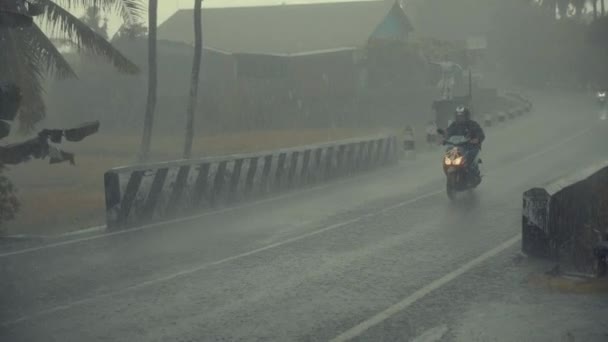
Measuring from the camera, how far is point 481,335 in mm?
6758

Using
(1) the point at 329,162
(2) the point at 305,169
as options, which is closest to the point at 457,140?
(2) the point at 305,169

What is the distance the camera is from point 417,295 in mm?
8102

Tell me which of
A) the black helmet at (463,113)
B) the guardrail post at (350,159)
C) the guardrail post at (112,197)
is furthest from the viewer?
the guardrail post at (350,159)

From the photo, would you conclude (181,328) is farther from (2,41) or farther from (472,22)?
(472,22)

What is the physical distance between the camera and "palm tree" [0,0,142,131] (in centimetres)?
1532

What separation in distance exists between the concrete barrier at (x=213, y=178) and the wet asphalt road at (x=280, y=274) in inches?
27.2

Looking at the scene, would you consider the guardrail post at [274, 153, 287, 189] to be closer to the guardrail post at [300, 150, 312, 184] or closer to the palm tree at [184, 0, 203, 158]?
the guardrail post at [300, 150, 312, 184]

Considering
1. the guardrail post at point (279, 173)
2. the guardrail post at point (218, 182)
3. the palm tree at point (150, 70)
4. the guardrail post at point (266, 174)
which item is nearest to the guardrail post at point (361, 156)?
the guardrail post at point (279, 173)

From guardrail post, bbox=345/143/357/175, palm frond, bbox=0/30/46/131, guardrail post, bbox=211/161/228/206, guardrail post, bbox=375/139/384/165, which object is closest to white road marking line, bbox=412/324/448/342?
guardrail post, bbox=211/161/228/206

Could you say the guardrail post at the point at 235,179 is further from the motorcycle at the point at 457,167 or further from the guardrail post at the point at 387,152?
the guardrail post at the point at 387,152

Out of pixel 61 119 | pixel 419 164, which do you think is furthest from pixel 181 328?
pixel 61 119

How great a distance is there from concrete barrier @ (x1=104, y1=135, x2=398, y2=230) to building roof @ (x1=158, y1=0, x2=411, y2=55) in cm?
3121

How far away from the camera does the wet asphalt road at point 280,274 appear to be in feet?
23.2

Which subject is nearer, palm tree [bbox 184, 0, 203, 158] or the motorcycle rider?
the motorcycle rider
